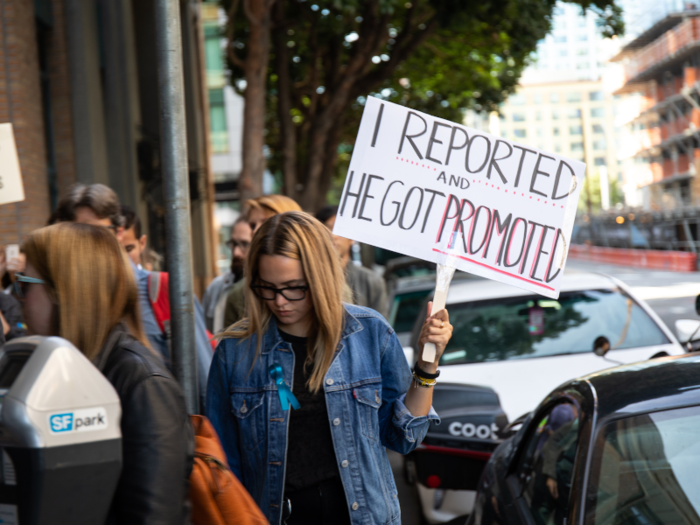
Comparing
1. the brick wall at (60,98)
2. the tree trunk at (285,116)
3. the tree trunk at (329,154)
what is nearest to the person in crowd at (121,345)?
the brick wall at (60,98)

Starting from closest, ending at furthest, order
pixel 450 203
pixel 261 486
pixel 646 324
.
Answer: pixel 261 486 < pixel 450 203 < pixel 646 324

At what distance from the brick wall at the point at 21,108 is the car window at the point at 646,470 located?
6196mm

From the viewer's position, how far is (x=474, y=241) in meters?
2.65

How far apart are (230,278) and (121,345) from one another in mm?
3199

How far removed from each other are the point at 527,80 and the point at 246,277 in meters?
155

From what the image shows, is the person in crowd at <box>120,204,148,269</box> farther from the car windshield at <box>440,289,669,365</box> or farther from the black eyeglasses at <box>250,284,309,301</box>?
the car windshield at <box>440,289,669,365</box>

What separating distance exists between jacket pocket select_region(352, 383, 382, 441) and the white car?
94.6 inches

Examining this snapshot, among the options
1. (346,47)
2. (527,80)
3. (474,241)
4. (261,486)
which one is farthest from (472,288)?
A: (527,80)

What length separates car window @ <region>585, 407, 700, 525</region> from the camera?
239 centimetres

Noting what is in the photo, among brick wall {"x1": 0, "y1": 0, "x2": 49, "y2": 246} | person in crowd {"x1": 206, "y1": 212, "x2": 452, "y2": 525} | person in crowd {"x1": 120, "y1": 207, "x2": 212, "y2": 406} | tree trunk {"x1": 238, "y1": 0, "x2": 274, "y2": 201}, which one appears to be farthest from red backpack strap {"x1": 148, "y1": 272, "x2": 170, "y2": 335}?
tree trunk {"x1": 238, "y1": 0, "x2": 274, "y2": 201}

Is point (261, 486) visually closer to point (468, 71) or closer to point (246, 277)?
point (246, 277)

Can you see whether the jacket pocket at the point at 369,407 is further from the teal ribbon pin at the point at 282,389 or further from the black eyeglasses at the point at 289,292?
the black eyeglasses at the point at 289,292

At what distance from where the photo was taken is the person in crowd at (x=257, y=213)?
3.99 meters

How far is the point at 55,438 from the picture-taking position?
1286mm
